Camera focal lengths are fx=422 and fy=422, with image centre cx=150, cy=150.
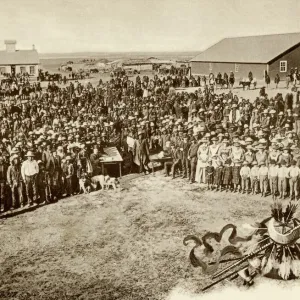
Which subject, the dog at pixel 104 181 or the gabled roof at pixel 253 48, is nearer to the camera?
the dog at pixel 104 181

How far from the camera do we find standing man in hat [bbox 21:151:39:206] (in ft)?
21.5

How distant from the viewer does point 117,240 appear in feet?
17.5

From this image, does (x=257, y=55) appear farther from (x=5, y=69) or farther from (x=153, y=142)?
(x=5, y=69)

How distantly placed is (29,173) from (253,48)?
36.8 ft

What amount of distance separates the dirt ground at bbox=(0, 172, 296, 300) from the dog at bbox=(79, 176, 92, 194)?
0.17 metres

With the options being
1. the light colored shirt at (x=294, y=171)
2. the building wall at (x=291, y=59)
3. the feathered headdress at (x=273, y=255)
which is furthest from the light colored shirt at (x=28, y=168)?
A: the building wall at (x=291, y=59)

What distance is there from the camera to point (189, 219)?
579cm

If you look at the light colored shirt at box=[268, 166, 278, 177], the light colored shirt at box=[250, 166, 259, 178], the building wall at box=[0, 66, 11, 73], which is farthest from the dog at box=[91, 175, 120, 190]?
the building wall at box=[0, 66, 11, 73]

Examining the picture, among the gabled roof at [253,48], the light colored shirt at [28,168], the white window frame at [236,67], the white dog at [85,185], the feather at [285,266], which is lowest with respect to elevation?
the feather at [285,266]

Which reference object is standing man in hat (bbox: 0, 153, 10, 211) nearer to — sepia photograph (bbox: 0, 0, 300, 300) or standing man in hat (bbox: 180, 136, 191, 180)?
sepia photograph (bbox: 0, 0, 300, 300)

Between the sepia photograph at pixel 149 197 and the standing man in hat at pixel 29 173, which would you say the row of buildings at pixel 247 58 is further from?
the standing man in hat at pixel 29 173

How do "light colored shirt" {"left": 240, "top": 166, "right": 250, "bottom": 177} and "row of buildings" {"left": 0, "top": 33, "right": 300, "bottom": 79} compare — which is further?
"row of buildings" {"left": 0, "top": 33, "right": 300, "bottom": 79}

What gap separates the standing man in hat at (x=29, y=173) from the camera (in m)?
6.54

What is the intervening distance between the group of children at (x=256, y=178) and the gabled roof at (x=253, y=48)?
8.60 m
